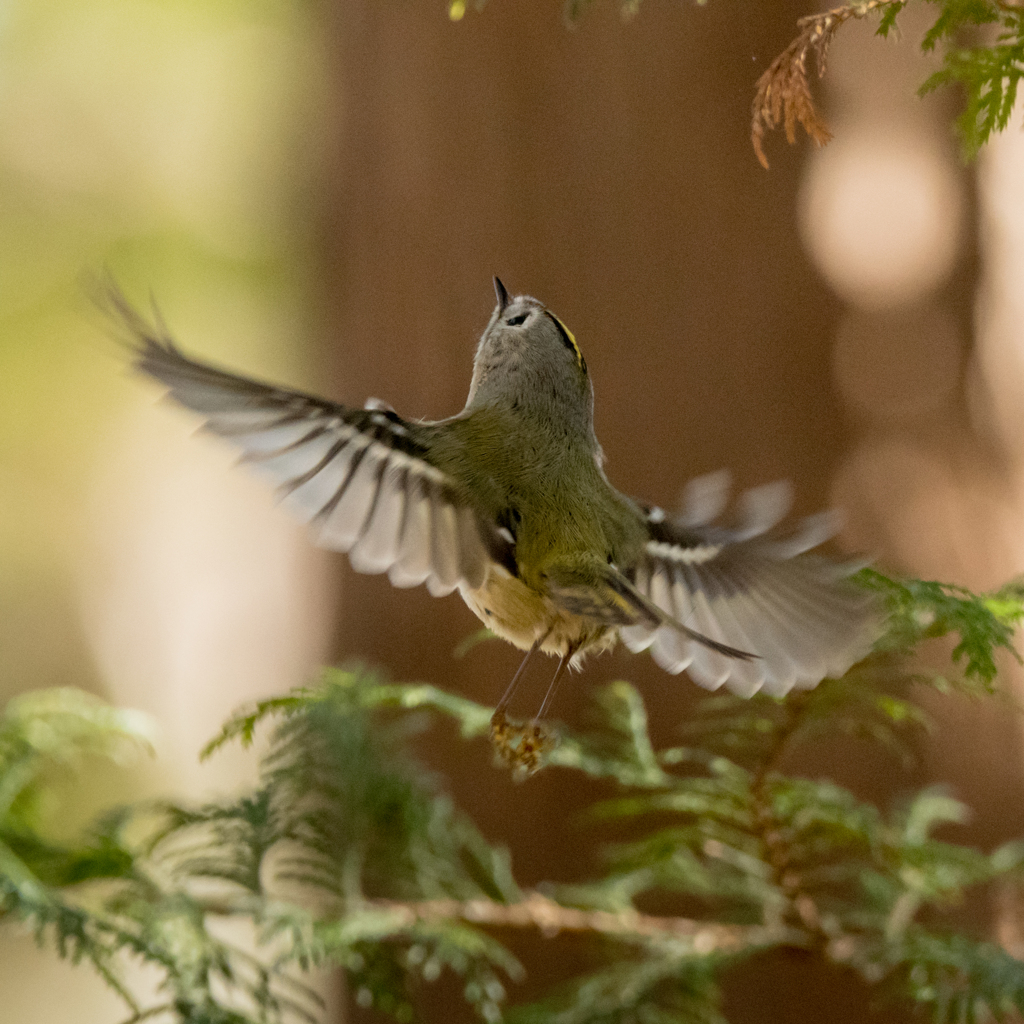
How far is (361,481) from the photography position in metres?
0.77

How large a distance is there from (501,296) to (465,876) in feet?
2.07

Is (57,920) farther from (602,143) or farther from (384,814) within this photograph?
(602,143)

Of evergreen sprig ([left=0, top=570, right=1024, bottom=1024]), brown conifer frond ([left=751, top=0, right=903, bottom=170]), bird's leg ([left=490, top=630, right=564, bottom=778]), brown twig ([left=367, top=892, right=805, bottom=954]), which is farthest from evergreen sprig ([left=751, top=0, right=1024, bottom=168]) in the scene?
brown twig ([left=367, top=892, right=805, bottom=954])

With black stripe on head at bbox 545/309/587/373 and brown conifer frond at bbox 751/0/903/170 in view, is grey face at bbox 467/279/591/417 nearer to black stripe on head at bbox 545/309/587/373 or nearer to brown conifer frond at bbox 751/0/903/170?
black stripe on head at bbox 545/309/587/373

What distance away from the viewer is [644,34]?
1.08 m

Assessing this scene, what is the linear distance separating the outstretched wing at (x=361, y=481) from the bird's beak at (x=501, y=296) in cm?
16

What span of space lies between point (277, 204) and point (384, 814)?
2016 millimetres

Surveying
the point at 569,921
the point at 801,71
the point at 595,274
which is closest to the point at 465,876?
the point at 569,921

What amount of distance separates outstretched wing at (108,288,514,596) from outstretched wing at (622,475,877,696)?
0.15m

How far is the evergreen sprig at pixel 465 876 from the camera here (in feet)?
2.68

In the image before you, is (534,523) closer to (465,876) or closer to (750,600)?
(750,600)

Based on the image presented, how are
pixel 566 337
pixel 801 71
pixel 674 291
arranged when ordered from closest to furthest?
1. pixel 801 71
2. pixel 566 337
3. pixel 674 291

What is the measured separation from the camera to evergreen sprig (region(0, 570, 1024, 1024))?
82 centimetres

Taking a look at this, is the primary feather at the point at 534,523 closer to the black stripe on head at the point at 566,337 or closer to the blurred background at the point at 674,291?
the black stripe on head at the point at 566,337
